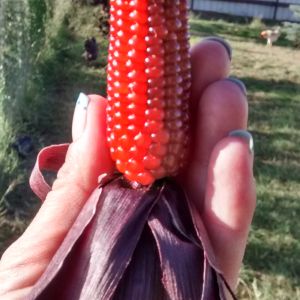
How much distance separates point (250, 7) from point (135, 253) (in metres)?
8.35

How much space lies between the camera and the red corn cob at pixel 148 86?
3.02 ft

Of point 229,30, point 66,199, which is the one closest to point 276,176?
point 66,199

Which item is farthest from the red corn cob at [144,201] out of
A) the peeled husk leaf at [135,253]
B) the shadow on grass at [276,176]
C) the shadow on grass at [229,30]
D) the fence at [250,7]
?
the fence at [250,7]

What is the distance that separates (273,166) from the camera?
3732 millimetres

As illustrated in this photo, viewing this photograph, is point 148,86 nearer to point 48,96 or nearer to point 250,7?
point 48,96

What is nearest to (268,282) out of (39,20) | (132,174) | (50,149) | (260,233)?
(260,233)

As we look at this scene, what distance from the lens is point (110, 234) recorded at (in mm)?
949

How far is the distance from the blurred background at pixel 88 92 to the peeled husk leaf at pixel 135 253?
5.03 ft

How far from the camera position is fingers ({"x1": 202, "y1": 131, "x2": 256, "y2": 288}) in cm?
101

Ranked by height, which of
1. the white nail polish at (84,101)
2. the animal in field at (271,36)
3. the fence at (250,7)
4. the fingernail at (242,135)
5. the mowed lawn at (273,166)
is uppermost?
the fingernail at (242,135)

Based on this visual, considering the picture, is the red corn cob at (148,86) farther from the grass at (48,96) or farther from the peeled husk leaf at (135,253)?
the grass at (48,96)

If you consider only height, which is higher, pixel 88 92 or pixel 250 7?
pixel 88 92

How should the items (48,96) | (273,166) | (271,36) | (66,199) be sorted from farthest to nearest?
(271,36) < (48,96) < (273,166) < (66,199)

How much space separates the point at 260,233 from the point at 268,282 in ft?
1.20
